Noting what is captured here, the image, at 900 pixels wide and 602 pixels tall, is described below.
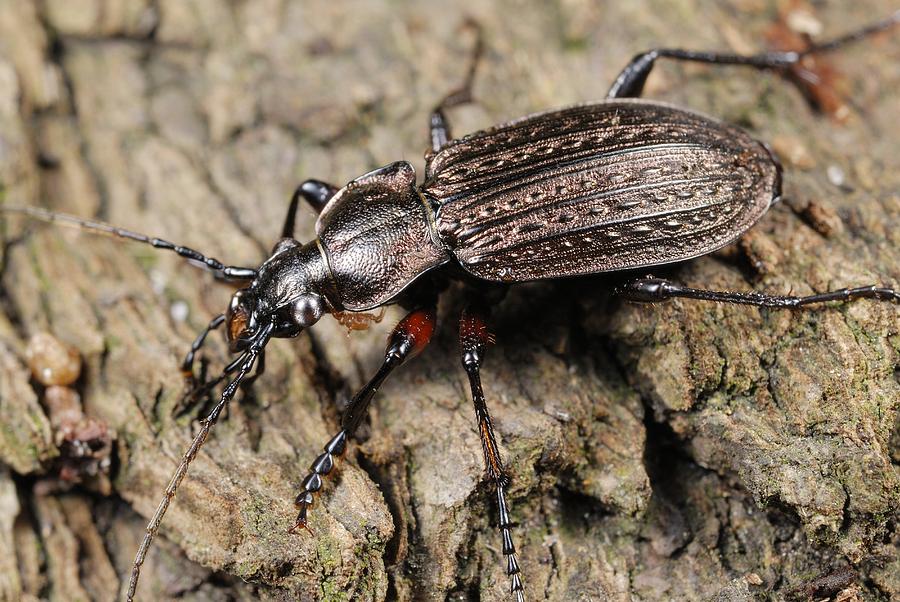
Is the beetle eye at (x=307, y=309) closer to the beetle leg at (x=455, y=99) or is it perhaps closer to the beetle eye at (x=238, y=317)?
the beetle eye at (x=238, y=317)

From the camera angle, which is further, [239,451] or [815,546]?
[239,451]

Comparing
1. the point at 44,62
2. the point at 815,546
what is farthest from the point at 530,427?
the point at 44,62

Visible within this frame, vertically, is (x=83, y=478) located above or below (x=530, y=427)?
above

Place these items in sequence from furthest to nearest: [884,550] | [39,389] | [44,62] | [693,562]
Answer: [44,62], [39,389], [693,562], [884,550]

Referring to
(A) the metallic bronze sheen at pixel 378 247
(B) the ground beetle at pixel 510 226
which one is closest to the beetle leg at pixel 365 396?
(B) the ground beetle at pixel 510 226

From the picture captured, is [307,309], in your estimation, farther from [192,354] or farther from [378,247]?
[192,354]

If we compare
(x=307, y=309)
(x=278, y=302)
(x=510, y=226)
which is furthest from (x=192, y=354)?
(x=510, y=226)

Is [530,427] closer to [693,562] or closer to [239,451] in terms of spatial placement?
[693,562]

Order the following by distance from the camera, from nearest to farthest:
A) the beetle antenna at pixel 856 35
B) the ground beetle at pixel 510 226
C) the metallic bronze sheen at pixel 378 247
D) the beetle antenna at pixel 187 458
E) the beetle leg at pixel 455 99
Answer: the beetle antenna at pixel 187 458 < the ground beetle at pixel 510 226 < the metallic bronze sheen at pixel 378 247 < the beetle leg at pixel 455 99 < the beetle antenna at pixel 856 35
